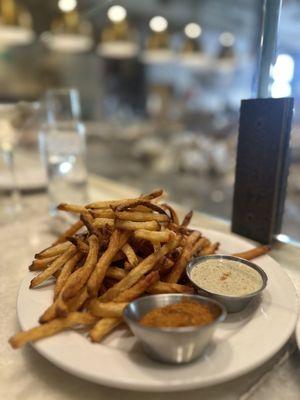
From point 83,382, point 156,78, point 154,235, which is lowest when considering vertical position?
point 83,382

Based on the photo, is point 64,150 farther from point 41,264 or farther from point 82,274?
point 82,274

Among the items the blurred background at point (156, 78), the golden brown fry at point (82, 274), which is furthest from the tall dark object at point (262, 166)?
the golden brown fry at point (82, 274)

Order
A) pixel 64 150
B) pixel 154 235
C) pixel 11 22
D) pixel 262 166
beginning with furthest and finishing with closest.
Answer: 1. pixel 11 22
2. pixel 64 150
3. pixel 262 166
4. pixel 154 235

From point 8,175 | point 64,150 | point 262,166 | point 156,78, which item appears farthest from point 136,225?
point 156,78

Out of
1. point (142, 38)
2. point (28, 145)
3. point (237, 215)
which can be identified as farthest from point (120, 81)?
point (237, 215)

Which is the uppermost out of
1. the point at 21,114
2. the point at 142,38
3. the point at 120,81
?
the point at 142,38

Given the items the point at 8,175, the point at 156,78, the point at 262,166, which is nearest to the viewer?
the point at 262,166

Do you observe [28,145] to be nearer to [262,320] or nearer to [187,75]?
[262,320]

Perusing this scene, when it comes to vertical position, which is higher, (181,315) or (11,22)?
(11,22)
